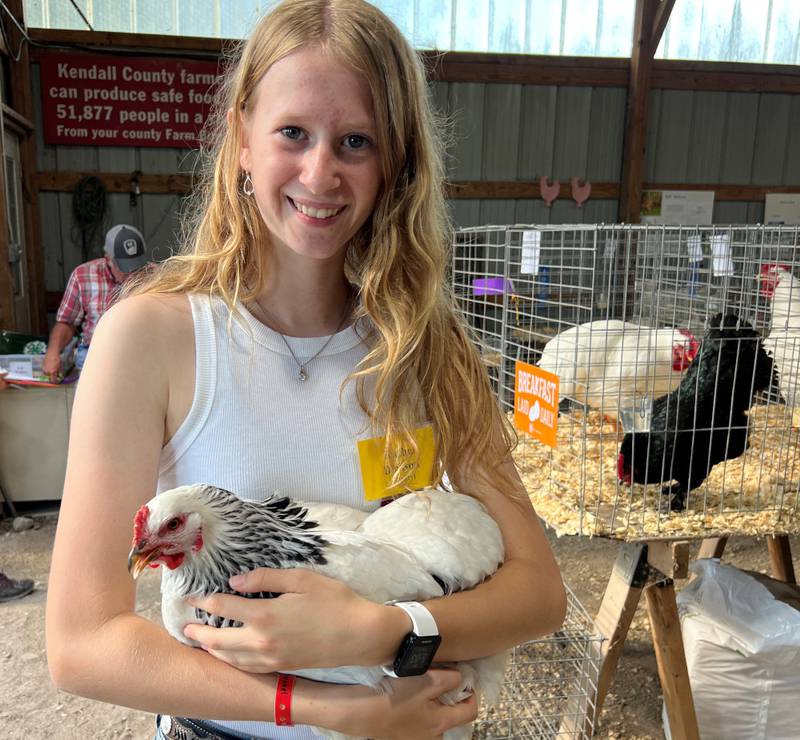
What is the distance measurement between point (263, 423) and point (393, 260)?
0.30m

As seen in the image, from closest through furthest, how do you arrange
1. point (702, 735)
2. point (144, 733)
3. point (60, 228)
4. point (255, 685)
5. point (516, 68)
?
point (255, 685), point (702, 735), point (144, 733), point (60, 228), point (516, 68)

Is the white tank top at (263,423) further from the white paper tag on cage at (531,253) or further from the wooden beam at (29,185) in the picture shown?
the wooden beam at (29,185)

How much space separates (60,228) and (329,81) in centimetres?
478

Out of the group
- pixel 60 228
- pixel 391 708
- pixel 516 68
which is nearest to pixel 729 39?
pixel 516 68

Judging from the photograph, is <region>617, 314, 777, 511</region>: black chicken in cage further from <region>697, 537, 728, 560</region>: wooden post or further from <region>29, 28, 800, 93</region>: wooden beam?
<region>29, 28, 800, 93</region>: wooden beam

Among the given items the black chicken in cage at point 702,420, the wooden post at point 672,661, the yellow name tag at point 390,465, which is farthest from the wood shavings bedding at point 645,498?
the yellow name tag at point 390,465

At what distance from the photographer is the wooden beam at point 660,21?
4.97m

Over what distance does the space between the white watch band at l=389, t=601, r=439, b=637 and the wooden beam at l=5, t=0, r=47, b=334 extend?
4624 mm

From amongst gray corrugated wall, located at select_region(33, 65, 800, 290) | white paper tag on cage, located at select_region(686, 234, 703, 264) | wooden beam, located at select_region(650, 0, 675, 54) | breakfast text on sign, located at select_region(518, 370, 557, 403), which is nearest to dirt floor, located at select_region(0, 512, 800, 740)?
breakfast text on sign, located at select_region(518, 370, 557, 403)

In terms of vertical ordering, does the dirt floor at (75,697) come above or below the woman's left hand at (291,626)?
below

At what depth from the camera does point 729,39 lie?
5703mm

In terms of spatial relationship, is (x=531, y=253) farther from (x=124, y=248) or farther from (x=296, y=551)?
(x=124, y=248)

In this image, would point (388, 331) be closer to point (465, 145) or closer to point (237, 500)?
point (237, 500)

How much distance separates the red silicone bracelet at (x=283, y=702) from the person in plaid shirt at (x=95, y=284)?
3.10 metres
